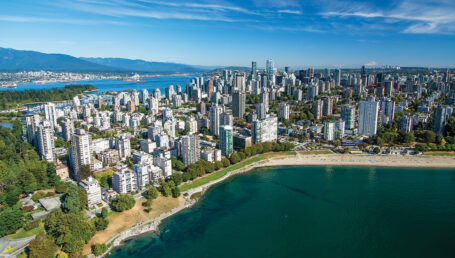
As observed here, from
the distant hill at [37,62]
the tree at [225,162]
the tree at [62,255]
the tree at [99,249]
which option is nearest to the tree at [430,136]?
the tree at [225,162]

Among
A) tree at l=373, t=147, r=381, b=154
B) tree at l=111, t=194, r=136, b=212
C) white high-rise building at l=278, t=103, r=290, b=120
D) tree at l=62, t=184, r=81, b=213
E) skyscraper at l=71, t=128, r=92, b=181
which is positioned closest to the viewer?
tree at l=62, t=184, r=81, b=213

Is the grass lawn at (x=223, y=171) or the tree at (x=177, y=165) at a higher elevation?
the tree at (x=177, y=165)

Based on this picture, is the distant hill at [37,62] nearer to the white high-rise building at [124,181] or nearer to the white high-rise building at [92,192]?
the white high-rise building at [124,181]

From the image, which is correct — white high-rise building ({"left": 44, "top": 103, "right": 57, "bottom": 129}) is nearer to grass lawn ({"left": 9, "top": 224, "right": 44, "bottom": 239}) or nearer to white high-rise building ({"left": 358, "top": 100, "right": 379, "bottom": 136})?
grass lawn ({"left": 9, "top": 224, "right": 44, "bottom": 239})

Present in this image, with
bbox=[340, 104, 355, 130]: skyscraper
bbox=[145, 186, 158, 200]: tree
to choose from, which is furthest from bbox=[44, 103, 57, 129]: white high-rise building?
bbox=[340, 104, 355, 130]: skyscraper

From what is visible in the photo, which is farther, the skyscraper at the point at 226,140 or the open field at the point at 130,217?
the skyscraper at the point at 226,140
